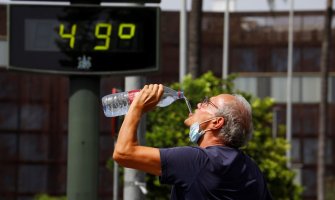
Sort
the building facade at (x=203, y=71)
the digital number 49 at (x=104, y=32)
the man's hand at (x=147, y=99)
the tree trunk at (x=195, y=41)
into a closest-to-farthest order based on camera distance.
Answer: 1. the man's hand at (x=147, y=99)
2. the digital number 49 at (x=104, y=32)
3. the tree trunk at (x=195, y=41)
4. the building facade at (x=203, y=71)

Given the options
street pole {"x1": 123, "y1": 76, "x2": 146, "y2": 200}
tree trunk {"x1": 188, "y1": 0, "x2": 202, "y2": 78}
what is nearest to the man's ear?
street pole {"x1": 123, "y1": 76, "x2": 146, "y2": 200}

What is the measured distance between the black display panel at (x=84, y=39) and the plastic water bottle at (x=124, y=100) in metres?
3.73

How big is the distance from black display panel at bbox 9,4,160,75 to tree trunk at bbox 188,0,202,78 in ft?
65.2

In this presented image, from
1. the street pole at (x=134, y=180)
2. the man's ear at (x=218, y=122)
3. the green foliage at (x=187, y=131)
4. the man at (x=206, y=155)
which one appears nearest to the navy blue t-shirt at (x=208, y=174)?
the man at (x=206, y=155)

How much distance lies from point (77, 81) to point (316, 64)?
46164 millimetres

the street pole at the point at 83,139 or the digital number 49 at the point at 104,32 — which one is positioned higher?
the digital number 49 at the point at 104,32

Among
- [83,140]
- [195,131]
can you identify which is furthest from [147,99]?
[83,140]

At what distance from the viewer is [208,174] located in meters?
5.45

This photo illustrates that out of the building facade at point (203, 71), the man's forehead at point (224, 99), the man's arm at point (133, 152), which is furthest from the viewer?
the building facade at point (203, 71)

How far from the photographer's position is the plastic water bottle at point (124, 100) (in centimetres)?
597

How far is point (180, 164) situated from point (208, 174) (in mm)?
162

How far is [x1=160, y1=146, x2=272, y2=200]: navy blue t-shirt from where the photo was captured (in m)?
5.37

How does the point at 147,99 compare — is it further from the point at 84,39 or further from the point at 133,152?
the point at 84,39

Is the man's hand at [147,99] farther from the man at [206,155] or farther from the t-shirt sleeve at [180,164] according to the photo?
the t-shirt sleeve at [180,164]
